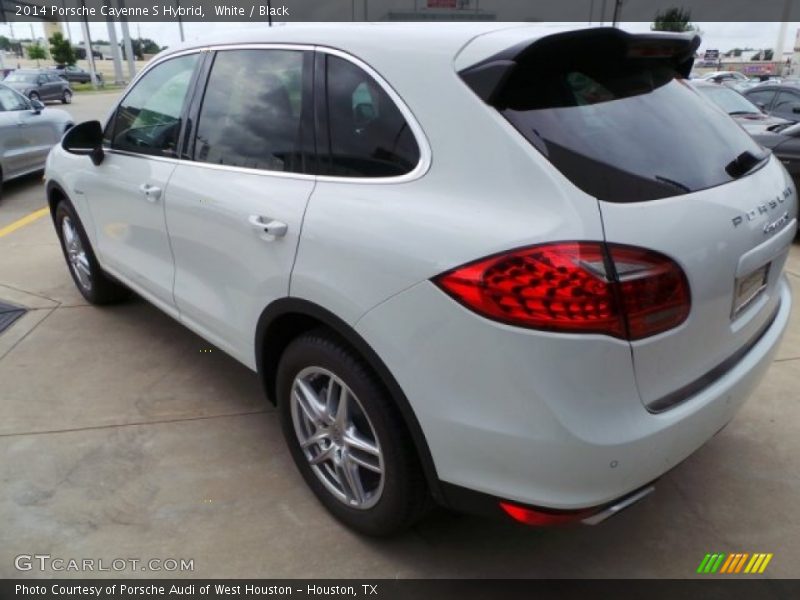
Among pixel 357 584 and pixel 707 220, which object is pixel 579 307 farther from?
pixel 357 584

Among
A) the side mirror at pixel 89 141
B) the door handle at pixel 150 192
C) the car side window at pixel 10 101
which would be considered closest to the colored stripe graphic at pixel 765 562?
the door handle at pixel 150 192

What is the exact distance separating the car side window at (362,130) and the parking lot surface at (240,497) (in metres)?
1.38

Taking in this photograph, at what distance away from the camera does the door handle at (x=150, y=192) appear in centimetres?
302

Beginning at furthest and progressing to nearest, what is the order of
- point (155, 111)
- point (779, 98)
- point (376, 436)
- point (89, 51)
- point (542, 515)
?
point (89, 51), point (779, 98), point (155, 111), point (376, 436), point (542, 515)

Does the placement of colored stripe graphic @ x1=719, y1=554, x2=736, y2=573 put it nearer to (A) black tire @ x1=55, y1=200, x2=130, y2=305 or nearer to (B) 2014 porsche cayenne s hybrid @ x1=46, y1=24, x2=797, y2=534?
(B) 2014 porsche cayenne s hybrid @ x1=46, y1=24, x2=797, y2=534

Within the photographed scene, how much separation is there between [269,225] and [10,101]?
8941mm

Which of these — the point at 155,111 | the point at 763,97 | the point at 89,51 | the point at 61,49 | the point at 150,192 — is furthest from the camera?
the point at 61,49

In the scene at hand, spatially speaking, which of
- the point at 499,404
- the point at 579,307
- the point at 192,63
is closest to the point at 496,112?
the point at 579,307

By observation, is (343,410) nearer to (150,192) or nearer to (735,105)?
(150,192)

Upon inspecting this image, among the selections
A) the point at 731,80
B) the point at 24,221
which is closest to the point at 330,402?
the point at 24,221

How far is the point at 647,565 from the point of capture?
227 cm

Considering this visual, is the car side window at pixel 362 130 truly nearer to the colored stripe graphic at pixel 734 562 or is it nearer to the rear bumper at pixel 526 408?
the rear bumper at pixel 526 408

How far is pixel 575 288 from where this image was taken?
1.58 m

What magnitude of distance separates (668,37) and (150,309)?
12.4 ft
